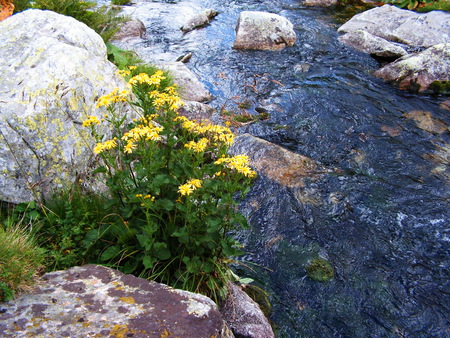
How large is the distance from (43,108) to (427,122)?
6.65 meters

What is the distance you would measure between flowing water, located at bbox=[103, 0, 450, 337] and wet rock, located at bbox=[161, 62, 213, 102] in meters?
0.34

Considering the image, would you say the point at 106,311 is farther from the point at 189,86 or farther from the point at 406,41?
the point at 406,41

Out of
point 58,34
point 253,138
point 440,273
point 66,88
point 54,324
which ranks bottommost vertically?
point 440,273

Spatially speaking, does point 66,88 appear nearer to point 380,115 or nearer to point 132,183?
point 132,183

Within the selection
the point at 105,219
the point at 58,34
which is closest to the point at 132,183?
the point at 105,219

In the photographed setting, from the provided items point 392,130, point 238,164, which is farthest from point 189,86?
point 238,164

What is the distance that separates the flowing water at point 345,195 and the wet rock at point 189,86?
338 mm

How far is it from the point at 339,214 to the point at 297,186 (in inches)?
28.3

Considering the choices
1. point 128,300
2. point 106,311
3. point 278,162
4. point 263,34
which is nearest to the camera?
point 106,311

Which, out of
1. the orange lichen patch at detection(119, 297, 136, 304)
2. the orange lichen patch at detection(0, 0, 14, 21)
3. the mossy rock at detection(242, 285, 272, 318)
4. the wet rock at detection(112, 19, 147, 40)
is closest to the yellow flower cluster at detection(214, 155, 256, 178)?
the orange lichen patch at detection(119, 297, 136, 304)

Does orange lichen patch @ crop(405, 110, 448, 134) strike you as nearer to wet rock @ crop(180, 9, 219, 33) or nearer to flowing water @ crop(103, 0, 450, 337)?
flowing water @ crop(103, 0, 450, 337)

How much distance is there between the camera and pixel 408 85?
8.29m

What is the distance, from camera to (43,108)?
3447 mm

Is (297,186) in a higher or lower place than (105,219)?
lower
